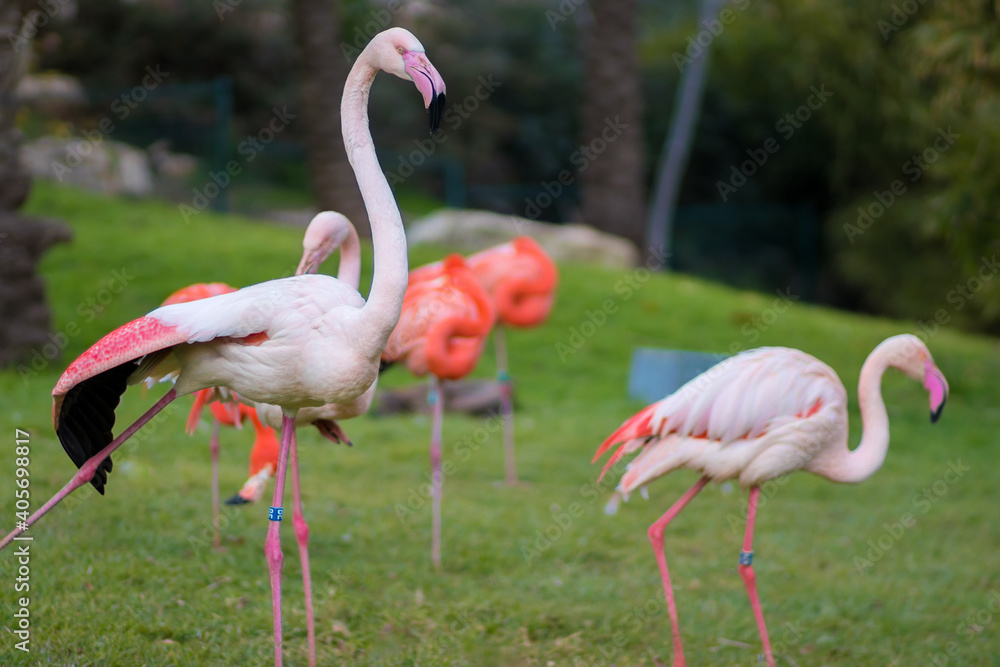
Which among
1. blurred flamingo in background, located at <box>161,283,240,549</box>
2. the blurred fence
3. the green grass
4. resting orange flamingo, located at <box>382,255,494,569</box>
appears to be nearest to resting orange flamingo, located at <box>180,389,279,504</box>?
blurred flamingo in background, located at <box>161,283,240,549</box>

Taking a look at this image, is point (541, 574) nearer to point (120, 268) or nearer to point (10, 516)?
point (10, 516)

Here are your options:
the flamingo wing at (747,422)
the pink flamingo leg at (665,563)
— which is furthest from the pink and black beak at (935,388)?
the pink flamingo leg at (665,563)

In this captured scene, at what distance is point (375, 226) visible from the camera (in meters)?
3.22

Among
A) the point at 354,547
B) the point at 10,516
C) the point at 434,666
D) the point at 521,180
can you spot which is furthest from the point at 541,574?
the point at 521,180

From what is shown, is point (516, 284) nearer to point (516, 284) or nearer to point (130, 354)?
point (516, 284)

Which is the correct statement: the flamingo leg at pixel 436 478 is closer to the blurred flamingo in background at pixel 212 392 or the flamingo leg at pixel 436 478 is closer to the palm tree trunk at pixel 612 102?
the blurred flamingo in background at pixel 212 392

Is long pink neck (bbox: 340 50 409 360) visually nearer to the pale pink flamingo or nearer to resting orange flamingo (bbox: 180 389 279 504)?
the pale pink flamingo

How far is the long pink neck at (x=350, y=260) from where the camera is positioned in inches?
168

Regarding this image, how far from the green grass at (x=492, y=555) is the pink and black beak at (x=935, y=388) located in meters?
1.07

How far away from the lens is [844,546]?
5957mm

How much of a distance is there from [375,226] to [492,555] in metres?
2.52

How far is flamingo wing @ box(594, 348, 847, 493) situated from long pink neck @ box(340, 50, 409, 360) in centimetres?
140

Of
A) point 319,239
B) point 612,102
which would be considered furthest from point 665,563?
point 612,102

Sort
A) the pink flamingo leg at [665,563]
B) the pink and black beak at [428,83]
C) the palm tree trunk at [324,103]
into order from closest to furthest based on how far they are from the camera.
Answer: the pink and black beak at [428,83]
the pink flamingo leg at [665,563]
the palm tree trunk at [324,103]
